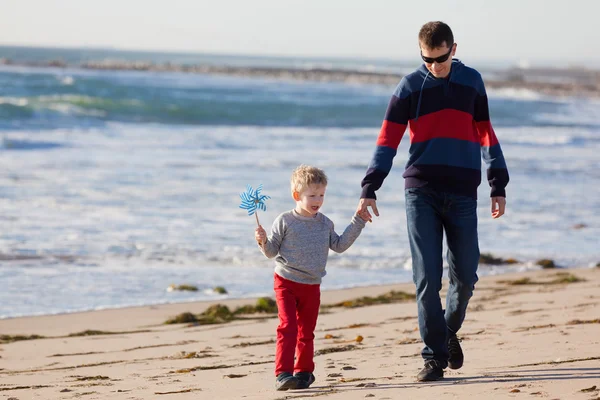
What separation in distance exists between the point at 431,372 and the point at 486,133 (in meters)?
1.21

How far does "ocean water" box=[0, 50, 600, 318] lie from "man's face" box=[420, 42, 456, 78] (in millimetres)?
4109

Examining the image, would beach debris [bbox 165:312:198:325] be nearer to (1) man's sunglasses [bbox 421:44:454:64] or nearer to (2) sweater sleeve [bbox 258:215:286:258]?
(2) sweater sleeve [bbox 258:215:286:258]

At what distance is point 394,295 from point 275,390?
3.71m

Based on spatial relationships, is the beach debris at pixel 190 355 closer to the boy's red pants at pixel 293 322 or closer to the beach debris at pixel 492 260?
the boy's red pants at pixel 293 322

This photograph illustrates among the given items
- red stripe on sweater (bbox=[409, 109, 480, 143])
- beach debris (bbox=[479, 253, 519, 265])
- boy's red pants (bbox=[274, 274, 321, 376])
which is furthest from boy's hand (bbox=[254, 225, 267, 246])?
beach debris (bbox=[479, 253, 519, 265])

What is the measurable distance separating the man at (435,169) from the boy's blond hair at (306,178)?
0.23m

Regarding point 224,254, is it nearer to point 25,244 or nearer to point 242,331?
point 25,244

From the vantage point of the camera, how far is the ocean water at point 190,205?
8680 millimetres

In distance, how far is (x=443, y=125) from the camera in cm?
446

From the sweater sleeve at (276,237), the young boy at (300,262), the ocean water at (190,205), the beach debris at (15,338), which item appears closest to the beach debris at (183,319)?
the ocean water at (190,205)

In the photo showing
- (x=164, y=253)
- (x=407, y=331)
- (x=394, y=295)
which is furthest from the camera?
(x=164, y=253)

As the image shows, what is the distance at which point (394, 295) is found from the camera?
8.11m

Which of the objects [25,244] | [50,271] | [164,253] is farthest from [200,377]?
[25,244]

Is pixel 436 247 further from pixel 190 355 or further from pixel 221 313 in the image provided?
pixel 221 313
